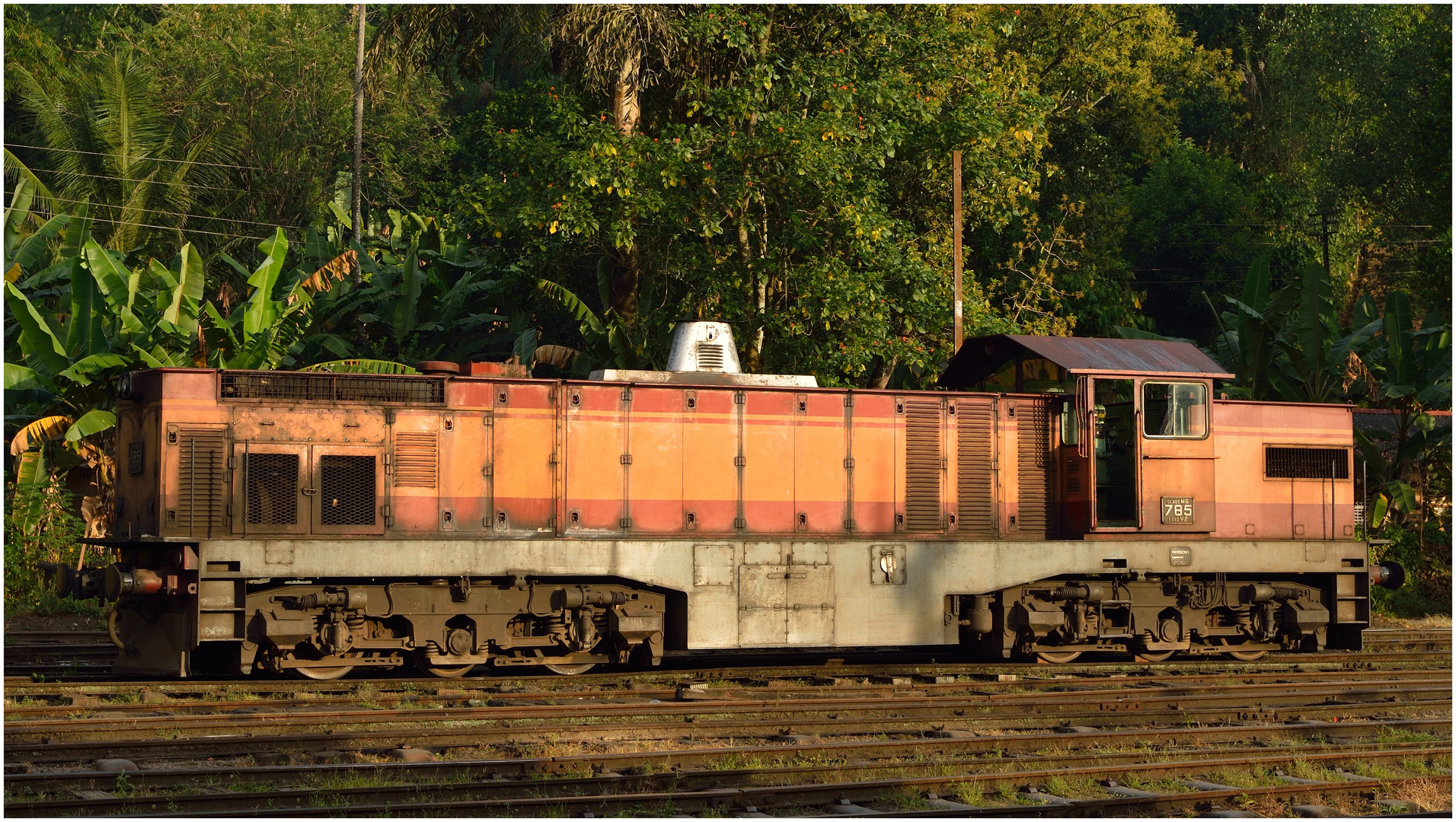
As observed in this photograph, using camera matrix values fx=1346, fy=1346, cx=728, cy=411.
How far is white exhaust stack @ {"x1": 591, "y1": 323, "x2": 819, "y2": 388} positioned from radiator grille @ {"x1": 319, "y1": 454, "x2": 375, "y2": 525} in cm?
249

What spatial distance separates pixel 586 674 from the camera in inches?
527

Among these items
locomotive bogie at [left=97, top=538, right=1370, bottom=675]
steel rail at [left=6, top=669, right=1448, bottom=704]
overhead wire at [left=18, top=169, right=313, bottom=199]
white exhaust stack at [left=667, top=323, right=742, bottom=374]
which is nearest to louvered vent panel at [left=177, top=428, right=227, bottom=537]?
locomotive bogie at [left=97, top=538, right=1370, bottom=675]

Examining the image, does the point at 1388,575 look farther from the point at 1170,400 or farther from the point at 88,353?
the point at 88,353

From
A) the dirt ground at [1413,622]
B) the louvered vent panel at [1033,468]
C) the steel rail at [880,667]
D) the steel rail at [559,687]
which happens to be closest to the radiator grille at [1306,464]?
the steel rail at [880,667]

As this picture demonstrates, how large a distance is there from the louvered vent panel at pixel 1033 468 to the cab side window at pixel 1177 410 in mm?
1064

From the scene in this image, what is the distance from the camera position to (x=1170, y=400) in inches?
557

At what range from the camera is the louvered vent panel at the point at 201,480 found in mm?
11945

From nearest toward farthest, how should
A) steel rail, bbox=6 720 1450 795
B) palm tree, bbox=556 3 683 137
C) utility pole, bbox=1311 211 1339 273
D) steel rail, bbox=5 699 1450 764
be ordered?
steel rail, bbox=6 720 1450 795 < steel rail, bbox=5 699 1450 764 < palm tree, bbox=556 3 683 137 < utility pole, bbox=1311 211 1339 273

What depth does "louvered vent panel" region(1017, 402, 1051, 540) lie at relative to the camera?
14367 mm

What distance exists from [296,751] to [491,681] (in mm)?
3219

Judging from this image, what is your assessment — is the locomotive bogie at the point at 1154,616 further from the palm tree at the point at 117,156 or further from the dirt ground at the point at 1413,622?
the palm tree at the point at 117,156

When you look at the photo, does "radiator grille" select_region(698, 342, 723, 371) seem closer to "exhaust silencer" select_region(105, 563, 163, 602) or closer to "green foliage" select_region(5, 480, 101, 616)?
"exhaust silencer" select_region(105, 563, 163, 602)

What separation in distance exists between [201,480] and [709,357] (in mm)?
5112

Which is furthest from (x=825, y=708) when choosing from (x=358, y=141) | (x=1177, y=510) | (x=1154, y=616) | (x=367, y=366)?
(x=358, y=141)
